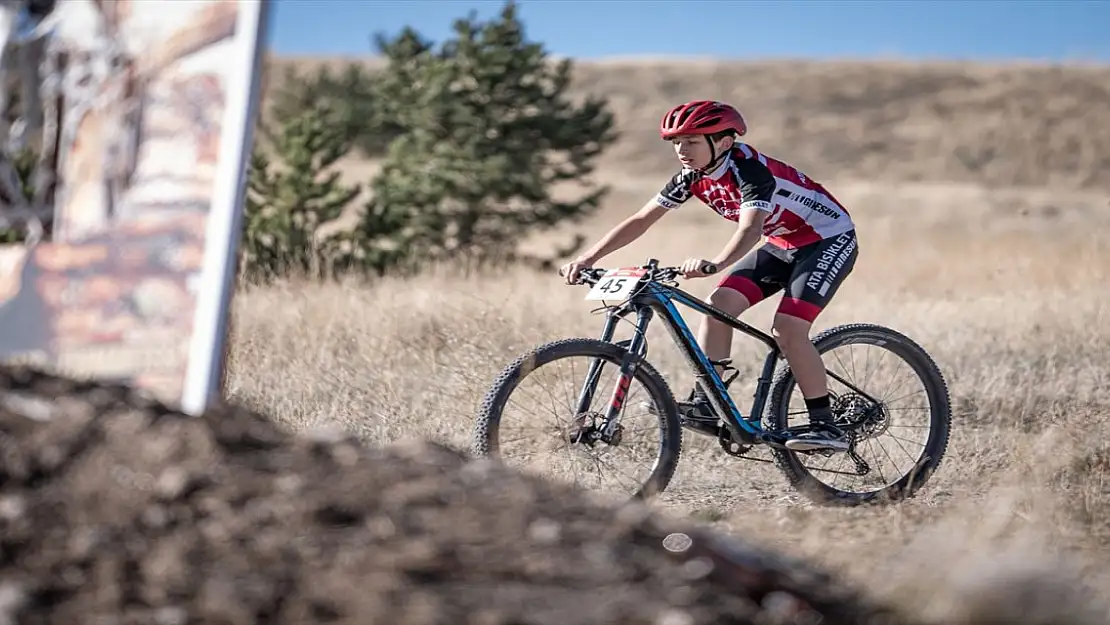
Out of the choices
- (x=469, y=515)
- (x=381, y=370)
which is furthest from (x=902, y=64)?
(x=469, y=515)

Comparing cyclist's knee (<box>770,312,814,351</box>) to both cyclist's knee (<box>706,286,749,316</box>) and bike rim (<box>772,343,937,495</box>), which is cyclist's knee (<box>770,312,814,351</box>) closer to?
cyclist's knee (<box>706,286,749,316</box>)

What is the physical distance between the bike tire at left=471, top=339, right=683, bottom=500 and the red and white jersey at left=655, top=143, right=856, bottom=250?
888 millimetres

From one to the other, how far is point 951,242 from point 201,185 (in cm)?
2194

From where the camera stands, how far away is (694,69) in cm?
8300

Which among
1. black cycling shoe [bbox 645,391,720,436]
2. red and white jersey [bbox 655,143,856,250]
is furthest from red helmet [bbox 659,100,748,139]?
black cycling shoe [bbox 645,391,720,436]

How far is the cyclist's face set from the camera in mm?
6145

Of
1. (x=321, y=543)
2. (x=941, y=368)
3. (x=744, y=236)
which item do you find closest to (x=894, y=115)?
(x=941, y=368)

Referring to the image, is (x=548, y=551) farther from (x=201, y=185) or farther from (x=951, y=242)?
(x=951, y=242)

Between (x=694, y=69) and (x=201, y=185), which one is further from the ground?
(x=694, y=69)

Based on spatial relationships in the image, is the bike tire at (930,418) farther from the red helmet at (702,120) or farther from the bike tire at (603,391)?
the red helmet at (702,120)

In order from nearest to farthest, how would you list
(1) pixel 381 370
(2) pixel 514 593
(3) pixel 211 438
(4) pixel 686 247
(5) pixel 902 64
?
1. (2) pixel 514 593
2. (3) pixel 211 438
3. (1) pixel 381 370
4. (4) pixel 686 247
5. (5) pixel 902 64

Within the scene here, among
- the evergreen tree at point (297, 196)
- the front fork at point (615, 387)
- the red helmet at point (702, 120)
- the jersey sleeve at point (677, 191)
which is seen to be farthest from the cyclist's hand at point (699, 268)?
the evergreen tree at point (297, 196)

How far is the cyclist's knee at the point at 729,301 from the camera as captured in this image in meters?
6.35

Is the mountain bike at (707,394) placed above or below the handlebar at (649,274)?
below
